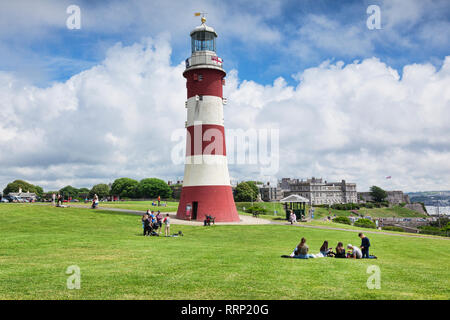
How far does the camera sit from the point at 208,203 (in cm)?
3441

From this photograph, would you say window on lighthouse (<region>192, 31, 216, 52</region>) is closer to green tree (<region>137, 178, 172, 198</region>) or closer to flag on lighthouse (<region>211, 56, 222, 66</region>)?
flag on lighthouse (<region>211, 56, 222, 66</region>)

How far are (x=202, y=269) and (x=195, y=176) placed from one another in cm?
2426

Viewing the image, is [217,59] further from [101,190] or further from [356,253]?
[101,190]

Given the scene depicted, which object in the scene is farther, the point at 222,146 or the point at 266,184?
the point at 266,184

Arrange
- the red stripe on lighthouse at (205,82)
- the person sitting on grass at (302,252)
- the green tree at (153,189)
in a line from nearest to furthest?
the person sitting on grass at (302,252)
the red stripe on lighthouse at (205,82)
the green tree at (153,189)

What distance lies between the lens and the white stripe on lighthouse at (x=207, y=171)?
1355 inches

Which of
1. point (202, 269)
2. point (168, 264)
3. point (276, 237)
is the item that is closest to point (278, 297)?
point (202, 269)

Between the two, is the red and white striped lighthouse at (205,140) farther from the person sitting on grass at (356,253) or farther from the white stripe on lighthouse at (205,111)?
the person sitting on grass at (356,253)

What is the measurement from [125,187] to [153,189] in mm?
14735

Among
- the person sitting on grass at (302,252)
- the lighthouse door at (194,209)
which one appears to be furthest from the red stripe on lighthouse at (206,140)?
the person sitting on grass at (302,252)

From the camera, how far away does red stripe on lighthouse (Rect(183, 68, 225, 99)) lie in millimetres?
35781

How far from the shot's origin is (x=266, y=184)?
169625mm

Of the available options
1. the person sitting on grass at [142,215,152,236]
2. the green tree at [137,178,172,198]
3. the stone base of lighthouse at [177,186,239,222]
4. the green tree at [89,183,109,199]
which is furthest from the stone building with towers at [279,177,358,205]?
the person sitting on grass at [142,215,152,236]
